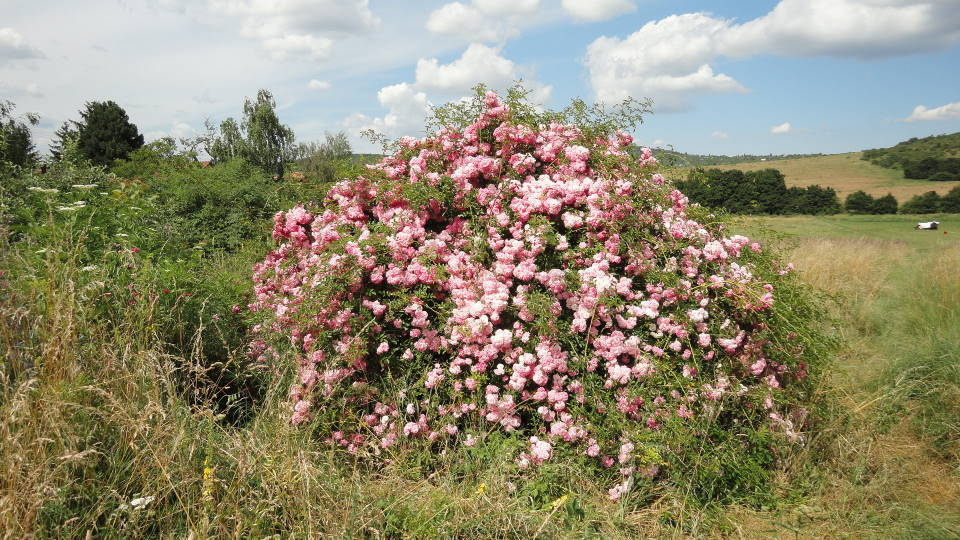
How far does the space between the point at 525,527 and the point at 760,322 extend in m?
2.42

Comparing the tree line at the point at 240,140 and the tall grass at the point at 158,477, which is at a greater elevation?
the tree line at the point at 240,140

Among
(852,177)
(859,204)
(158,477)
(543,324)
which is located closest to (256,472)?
(158,477)

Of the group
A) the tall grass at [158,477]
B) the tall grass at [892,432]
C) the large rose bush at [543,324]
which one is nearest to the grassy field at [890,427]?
the tall grass at [892,432]

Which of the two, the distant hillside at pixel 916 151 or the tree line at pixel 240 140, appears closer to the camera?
the tree line at pixel 240 140

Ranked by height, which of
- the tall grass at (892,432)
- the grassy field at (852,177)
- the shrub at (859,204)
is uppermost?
the grassy field at (852,177)

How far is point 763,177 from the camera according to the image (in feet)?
A: 103

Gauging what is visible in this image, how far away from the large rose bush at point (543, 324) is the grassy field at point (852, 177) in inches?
1275

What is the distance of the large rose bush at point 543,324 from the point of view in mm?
→ 3604

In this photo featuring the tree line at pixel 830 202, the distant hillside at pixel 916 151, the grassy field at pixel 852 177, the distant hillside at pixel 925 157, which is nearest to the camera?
the tree line at pixel 830 202

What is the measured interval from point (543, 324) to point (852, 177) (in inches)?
2151

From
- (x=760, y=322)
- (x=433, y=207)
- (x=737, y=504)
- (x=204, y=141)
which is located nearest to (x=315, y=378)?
(x=433, y=207)

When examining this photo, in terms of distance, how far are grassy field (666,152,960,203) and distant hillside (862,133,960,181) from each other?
0.97m

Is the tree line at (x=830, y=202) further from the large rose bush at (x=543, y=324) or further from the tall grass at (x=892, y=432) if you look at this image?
the large rose bush at (x=543, y=324)

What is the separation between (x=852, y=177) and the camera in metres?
47.2
